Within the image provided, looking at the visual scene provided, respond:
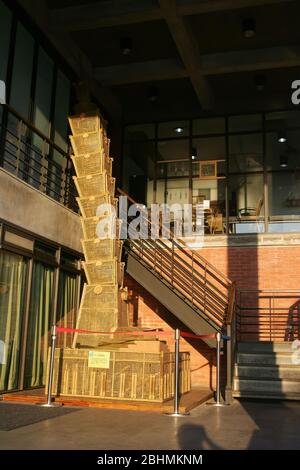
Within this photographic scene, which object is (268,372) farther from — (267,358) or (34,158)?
(34,158)

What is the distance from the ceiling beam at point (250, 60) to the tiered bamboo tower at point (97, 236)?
3.74m

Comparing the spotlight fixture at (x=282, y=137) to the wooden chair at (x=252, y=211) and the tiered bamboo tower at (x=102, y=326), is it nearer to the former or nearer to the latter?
the wooden chair at (x=252, y=211)

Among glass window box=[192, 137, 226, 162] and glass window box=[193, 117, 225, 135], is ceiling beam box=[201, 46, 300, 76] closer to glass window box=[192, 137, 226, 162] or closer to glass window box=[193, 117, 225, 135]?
glass window box=[193, 117, 225, 135]

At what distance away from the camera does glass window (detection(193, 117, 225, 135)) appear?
14.4m

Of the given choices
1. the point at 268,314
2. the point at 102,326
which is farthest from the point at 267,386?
the point at 102,326

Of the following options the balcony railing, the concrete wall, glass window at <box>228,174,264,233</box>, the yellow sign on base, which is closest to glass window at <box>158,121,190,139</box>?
A: glass window at <box>228,174,264,233</box>

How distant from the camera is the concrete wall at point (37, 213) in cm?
888

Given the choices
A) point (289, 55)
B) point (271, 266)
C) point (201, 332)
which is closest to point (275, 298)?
point (271, 266)

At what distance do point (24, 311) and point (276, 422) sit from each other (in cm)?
498

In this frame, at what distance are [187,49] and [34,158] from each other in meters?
4.49

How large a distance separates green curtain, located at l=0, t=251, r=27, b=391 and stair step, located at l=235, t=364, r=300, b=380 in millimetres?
4277

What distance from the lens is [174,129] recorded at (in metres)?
14.7
